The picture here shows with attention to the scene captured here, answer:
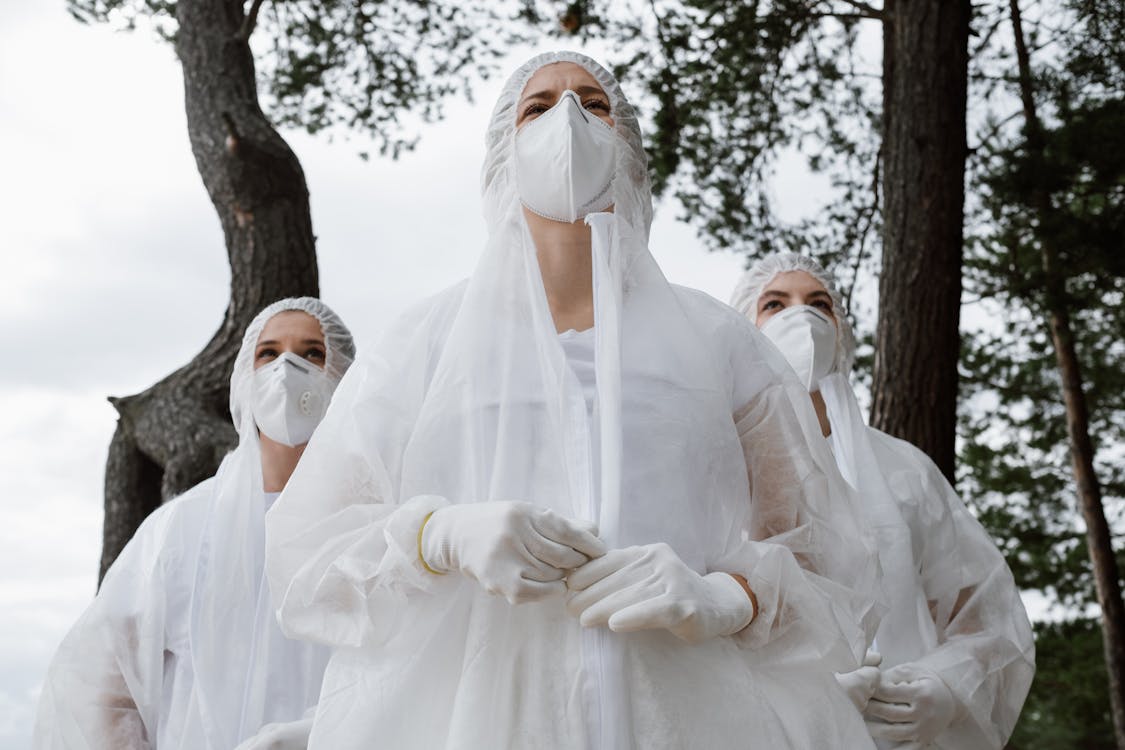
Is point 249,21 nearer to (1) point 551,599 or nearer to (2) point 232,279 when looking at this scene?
(2) point 232,279

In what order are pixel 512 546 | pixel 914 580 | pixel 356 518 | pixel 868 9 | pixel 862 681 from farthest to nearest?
1. pixel 868 9
2. pixel 914 580
3. pixel 862 681
4. pixel 356 518
5. pixel 512 546

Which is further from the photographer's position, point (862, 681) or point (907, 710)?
point (907, 710)

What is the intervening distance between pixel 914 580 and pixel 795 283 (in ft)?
3.69

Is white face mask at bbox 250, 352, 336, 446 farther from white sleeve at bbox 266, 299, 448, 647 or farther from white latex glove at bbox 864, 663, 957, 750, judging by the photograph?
white latex glove at bbox 864, 663, 957, 750

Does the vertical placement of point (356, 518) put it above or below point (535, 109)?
below

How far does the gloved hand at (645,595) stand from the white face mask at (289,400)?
7.17ft

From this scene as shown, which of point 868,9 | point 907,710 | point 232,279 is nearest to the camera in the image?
point 907,710

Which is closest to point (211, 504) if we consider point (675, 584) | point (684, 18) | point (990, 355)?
point (675, 584)

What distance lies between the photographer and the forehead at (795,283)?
4.61 m

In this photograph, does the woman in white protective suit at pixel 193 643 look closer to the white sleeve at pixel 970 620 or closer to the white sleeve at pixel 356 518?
the white sleeve at pixel 356 518

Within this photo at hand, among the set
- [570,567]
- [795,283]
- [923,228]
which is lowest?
[570,567]

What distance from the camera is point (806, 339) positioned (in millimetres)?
4375

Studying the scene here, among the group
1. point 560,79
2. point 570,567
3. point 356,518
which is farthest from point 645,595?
point 560,79

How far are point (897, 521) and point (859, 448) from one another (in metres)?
0.33
